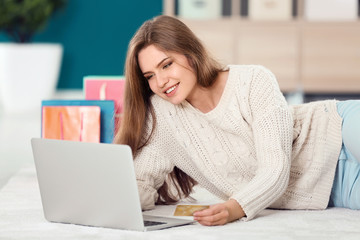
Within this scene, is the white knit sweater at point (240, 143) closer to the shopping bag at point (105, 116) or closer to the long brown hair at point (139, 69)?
the long brown hair at point (139, 69)

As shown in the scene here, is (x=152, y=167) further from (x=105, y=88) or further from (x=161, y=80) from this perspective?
(x=105, y=88)

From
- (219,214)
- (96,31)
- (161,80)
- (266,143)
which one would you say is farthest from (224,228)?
(96,31)

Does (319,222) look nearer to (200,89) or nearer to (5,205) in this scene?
(200,89)

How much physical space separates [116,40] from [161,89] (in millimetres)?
3705

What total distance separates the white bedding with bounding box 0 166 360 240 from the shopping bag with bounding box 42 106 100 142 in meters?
0.55

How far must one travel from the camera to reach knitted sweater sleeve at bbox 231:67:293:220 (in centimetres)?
167

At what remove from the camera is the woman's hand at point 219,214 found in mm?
1629

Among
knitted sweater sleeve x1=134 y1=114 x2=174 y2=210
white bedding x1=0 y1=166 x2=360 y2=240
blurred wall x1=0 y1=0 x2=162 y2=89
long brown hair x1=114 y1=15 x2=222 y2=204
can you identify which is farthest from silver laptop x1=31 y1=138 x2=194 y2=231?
blurred wall x1=0 y1=0 x2=162 y2=89

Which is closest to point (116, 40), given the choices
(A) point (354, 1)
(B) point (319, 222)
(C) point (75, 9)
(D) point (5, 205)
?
(C) point (75, 9)

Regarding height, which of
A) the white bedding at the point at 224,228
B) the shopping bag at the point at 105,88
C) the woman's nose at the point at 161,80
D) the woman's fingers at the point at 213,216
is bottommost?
the white bedding at the point at 224,228

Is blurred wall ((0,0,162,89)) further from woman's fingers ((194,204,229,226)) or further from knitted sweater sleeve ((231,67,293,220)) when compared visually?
woman's fingers ((194,204,229,226))

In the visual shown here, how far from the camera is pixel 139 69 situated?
1828mm

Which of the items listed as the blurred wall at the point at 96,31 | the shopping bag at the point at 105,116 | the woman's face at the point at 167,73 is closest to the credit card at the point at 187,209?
the woman's face at the point at 167,73

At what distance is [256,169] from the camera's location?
1842mm
